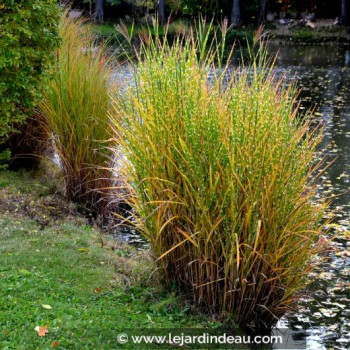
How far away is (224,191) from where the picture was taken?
4.22m

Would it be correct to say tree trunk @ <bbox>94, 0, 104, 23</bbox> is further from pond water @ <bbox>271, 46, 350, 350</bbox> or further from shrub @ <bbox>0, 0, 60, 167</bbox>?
shrub @ <bbox>0, 0, 60, 167</bbox>

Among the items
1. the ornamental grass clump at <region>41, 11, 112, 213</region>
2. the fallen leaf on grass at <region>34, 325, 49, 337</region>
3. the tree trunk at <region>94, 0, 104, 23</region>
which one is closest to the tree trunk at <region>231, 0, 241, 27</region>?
the tree trunk at <region>94, 0, 104, 23</region>

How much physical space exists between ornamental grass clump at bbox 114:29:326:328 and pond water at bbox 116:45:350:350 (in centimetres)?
49

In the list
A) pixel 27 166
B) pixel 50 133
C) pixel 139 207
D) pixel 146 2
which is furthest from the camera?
pixel 146 2

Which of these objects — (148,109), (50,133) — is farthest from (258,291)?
(50,133)

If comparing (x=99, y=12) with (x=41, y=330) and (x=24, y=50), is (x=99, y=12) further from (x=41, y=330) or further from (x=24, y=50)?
(x=41, y=330)

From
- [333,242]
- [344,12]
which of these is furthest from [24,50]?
[344,12]

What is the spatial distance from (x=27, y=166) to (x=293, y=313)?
420cm

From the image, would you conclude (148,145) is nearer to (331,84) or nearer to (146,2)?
(331,84)

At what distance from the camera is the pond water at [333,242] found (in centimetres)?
489

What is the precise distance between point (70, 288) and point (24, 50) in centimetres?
245

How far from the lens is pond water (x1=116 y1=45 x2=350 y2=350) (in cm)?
489

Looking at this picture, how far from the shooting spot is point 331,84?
17.4 metres

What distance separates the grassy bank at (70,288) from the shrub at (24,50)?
1123 mm
